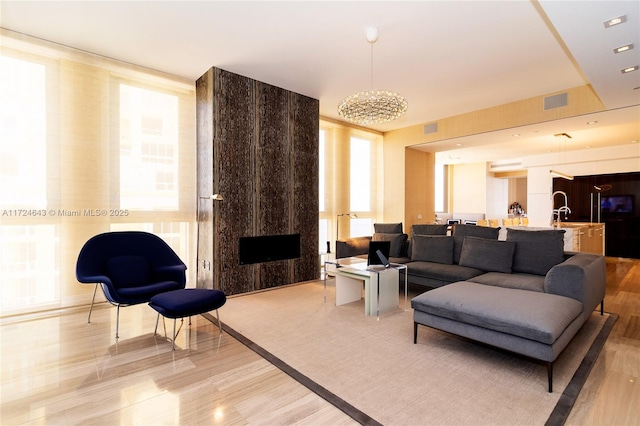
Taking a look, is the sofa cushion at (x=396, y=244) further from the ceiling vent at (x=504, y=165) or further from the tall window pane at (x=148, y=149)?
the ceiling vent at (x=504, y=165)

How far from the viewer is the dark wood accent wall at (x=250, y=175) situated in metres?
4.59

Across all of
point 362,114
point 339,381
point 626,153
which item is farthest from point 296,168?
point 626,153

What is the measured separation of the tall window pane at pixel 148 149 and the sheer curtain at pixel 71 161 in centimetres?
1

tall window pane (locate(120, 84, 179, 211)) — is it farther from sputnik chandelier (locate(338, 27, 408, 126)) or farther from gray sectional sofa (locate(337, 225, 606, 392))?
gray sectional sofa (locate(337, 225, 606, 392))

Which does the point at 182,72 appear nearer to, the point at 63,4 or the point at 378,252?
the point at 63,4

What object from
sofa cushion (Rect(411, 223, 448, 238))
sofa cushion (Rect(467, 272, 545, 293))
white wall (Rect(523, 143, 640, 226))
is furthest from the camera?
white wall (Rect(523, 143, 640, 226))

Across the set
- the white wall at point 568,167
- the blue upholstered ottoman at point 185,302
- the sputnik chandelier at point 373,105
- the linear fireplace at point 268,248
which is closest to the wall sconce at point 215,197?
the linear fireplace at point 268,248

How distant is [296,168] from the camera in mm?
5539

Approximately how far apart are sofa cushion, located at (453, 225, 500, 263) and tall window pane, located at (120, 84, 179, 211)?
4.32 meters

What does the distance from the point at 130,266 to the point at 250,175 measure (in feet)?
6.84

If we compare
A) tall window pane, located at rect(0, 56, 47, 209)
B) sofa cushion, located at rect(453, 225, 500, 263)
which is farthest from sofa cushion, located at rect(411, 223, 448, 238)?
tall window pane, located at rect(0, 56, 47, 209)

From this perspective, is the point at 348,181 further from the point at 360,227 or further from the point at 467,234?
the point at 467,234

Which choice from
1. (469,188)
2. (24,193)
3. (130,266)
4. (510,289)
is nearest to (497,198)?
(469,188)

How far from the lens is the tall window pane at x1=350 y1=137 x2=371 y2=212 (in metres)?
7.40
